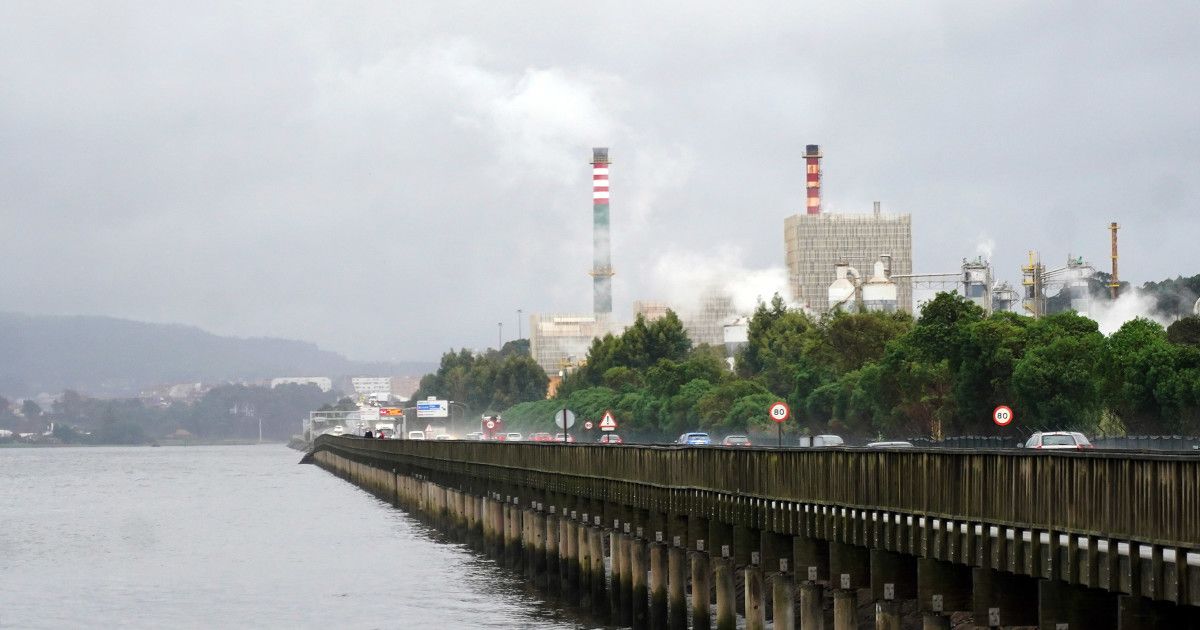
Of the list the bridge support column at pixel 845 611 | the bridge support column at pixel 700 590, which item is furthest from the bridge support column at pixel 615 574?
the bridge support column at pixel 845 611

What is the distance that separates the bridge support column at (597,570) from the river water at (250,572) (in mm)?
826

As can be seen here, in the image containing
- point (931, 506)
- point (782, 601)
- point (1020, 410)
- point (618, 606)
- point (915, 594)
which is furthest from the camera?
point (1020, 410)

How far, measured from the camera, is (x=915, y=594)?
2698cm

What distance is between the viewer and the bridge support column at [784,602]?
98.3 feet

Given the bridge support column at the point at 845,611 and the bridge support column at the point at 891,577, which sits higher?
the bridge support column at the point at 891,577

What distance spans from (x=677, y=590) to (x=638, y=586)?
3778 mm

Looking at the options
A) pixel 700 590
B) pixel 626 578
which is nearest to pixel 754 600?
pixel 700 590

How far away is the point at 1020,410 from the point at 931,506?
7155cm

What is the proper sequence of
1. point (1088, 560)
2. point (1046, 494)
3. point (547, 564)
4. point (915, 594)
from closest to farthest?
point (1088, 560) < point (1046, 494) < point (915, 594) < point (547, 564)

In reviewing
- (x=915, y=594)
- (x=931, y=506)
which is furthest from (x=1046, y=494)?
(x=915, y=594)

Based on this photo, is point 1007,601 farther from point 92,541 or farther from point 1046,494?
point 92,541

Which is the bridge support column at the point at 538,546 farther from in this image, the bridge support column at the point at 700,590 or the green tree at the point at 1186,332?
the green tree at the point at 1186,332

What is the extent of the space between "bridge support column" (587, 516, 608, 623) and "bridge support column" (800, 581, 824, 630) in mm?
19061

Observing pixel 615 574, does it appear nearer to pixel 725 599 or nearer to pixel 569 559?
pixel 569 559
